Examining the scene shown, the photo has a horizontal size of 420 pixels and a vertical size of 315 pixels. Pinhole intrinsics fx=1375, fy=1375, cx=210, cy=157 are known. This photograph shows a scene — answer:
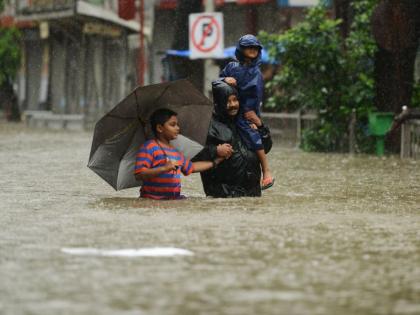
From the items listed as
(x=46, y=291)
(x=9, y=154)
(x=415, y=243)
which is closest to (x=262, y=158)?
(x=415, y=243)

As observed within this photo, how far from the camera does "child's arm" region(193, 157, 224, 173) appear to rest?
526 inches

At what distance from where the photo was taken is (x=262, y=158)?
14.0 meters

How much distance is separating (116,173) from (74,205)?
22.4 inches

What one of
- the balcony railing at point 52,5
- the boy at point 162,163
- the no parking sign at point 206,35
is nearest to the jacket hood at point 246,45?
the boy at point 162,163

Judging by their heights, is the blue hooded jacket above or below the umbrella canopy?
above

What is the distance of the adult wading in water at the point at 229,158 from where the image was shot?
13680 mm

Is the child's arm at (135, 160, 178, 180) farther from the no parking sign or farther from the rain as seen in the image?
the no parking sign

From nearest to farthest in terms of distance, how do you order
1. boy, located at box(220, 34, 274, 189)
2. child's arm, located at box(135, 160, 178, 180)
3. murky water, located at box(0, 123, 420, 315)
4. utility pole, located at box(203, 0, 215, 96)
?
murky water, located at box(0, 123, 420, 315)
child's arm, located at box(135, 160, 178, 180)
boy, located at box(220, 34, 274, 189)
utility pole, located at box(203, 0, 215, 96)

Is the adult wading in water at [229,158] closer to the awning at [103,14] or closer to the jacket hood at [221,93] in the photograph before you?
the jacket hood at [221,93]

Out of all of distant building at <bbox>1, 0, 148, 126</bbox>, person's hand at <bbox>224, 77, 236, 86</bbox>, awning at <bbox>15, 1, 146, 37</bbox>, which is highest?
awning at <bbox>15, 1, 146, 37</bbox>

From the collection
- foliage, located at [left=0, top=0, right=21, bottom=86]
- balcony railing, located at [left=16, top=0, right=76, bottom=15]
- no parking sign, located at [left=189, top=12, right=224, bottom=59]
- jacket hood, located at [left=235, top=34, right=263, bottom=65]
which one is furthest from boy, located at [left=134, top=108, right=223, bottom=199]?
foliage, located at [left=0, top=0, right=21, bottom=86]

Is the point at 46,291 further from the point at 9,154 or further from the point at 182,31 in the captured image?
the point at 182,31

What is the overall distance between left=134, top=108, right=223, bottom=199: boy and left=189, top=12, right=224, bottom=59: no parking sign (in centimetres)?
1555

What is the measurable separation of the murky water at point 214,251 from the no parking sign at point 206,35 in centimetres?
1247
